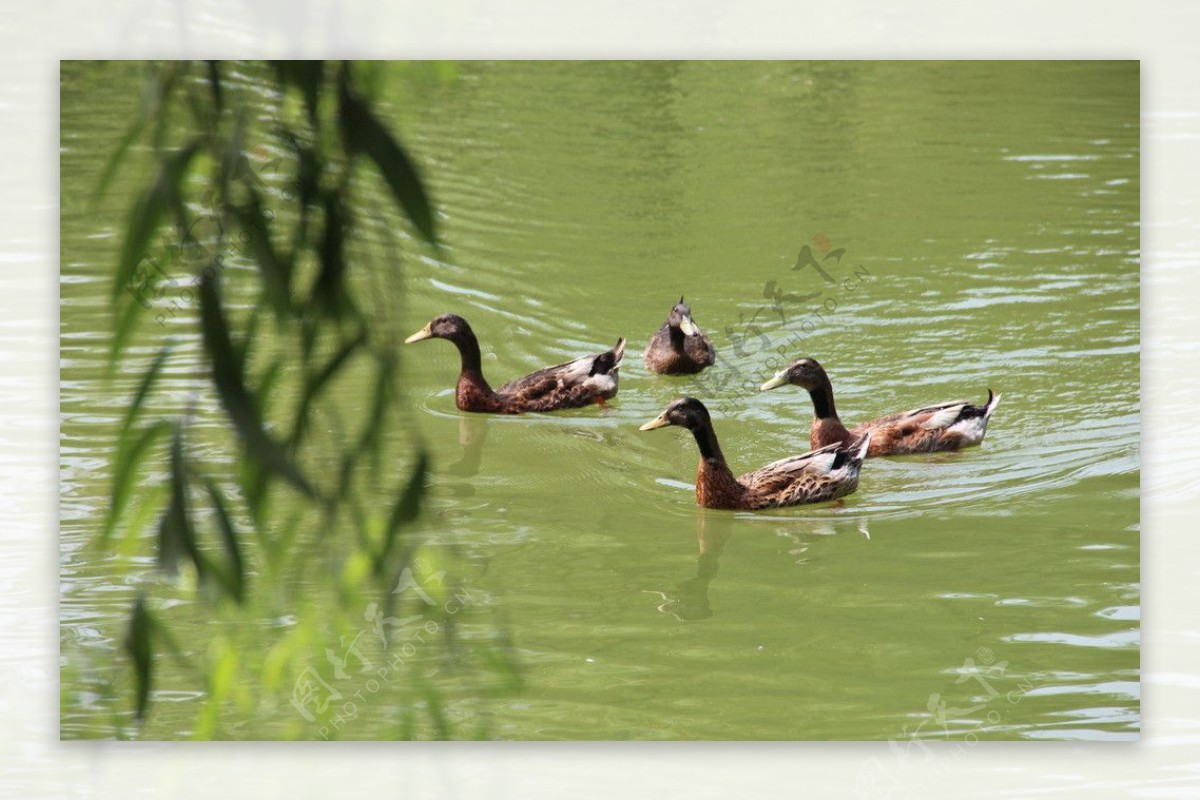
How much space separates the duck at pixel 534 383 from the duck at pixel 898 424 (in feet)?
2.04

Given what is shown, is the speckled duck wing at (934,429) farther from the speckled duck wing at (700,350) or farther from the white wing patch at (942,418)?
the speckled duck wing at (700,350)

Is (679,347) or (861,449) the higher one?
(679,347)

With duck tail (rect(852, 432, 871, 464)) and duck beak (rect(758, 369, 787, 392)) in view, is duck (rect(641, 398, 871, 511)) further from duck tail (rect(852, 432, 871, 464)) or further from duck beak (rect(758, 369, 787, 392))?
duck beak (rect(758, 369, 787, 392))

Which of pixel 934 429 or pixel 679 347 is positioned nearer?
pixel 934 429

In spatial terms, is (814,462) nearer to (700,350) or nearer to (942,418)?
(942,418)

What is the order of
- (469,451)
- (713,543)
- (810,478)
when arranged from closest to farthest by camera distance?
(713,543) < (810,478) < (469,451)

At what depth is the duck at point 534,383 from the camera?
5727 millimetres

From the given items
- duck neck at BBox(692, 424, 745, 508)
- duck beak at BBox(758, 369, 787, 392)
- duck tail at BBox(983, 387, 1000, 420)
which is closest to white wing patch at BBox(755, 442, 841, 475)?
duck neck at BBox(692, 424, 745, 508)

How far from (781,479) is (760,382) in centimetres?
76

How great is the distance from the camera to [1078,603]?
442cm

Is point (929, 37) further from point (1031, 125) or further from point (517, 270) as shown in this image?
point (517, 270)

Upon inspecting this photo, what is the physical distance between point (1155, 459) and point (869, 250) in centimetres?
143

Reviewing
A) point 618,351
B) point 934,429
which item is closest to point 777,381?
point 934,429

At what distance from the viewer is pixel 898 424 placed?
17.7ft
